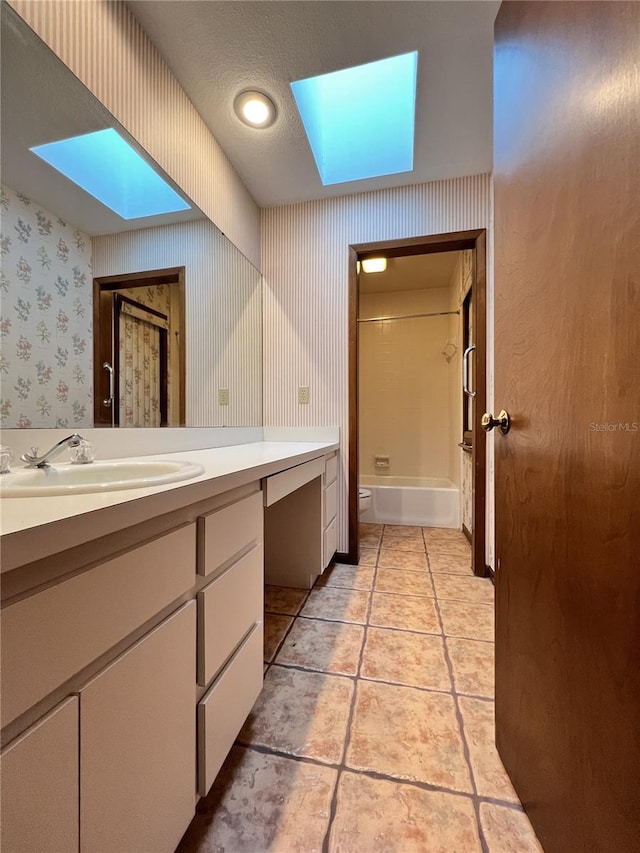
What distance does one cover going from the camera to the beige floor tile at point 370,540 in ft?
8.38

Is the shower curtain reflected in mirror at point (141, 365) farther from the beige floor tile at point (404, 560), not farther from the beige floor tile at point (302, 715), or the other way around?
the beige floor tile at point (404, 560)

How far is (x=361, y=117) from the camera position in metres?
1.72

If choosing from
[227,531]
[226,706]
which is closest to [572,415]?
[227,531]

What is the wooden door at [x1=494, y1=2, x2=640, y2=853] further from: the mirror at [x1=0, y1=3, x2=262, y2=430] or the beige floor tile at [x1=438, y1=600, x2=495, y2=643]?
the mirror at [x1=0, y1=3, x2=262, y2=430]

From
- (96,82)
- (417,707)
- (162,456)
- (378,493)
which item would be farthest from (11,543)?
(378,493)

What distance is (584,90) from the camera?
545 mm

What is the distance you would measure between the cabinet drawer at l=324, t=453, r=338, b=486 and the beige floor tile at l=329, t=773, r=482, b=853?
3.88 ft

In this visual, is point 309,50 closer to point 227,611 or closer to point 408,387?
point 227,611

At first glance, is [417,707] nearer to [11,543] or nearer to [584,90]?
[11,543]

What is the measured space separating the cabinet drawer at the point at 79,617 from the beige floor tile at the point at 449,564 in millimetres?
1904

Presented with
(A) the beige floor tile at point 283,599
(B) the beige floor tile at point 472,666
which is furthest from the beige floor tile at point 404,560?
(B) the beige floor tile at point 472,666

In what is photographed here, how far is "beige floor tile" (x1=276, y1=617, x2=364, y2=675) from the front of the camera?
1272mm

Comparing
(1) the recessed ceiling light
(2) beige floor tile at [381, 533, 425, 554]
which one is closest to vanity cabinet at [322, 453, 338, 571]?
(2) beige floor tile at [381, 533, 425, 554]

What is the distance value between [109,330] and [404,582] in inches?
74.4
